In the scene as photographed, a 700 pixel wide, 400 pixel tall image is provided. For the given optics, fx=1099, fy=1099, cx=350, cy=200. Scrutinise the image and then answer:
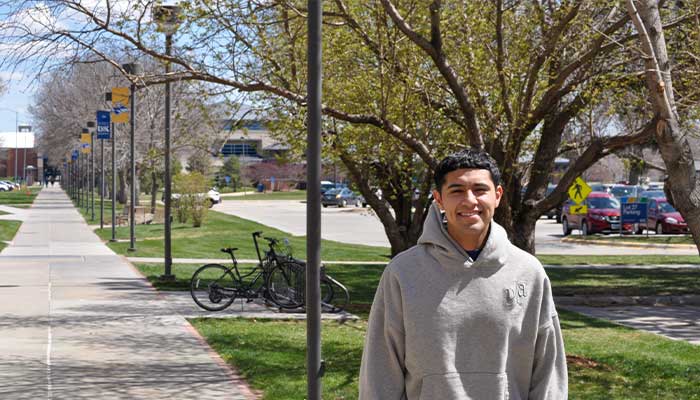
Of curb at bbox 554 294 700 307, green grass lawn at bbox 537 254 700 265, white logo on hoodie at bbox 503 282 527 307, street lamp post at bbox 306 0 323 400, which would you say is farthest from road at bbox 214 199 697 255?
white logo on hoodie at bbox 503 282 527 307

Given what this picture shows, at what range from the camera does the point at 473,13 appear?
14.8 metres

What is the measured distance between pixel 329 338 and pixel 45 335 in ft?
10.8

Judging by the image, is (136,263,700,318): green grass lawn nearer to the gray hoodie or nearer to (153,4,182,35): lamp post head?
(153,4,182,35): lamp post head

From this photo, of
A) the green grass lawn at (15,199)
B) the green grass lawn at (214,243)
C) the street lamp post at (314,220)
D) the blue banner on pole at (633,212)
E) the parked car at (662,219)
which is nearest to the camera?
the street lamp post at (314,220)

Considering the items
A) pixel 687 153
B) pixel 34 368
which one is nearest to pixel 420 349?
pixel 687 153

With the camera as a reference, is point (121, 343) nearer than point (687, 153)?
No

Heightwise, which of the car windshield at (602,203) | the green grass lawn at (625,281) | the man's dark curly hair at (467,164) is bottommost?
the green grass lawn at (625,281)

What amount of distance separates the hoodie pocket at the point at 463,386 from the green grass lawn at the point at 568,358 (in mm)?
5475

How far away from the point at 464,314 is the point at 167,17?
1126 centimetres

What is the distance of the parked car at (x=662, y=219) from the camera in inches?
1629

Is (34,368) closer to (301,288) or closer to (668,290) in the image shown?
(301,288)

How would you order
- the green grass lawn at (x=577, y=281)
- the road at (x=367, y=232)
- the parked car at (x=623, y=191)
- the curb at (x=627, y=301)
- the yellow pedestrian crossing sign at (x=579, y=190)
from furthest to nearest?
the parked car at (x=623, y=191) → the road at (x=367, y=232) → the yellow pedestrian crossing sign at (x=579, y=190) → the green grass lawn at (x=577, y=281) → the curb at (x=627, y=301)

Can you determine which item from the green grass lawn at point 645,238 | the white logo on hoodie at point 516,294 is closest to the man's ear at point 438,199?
the white logo on hoodie at point 516,294

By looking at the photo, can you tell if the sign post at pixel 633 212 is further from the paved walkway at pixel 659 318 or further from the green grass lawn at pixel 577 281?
the paved walkway at pixel 659 318
